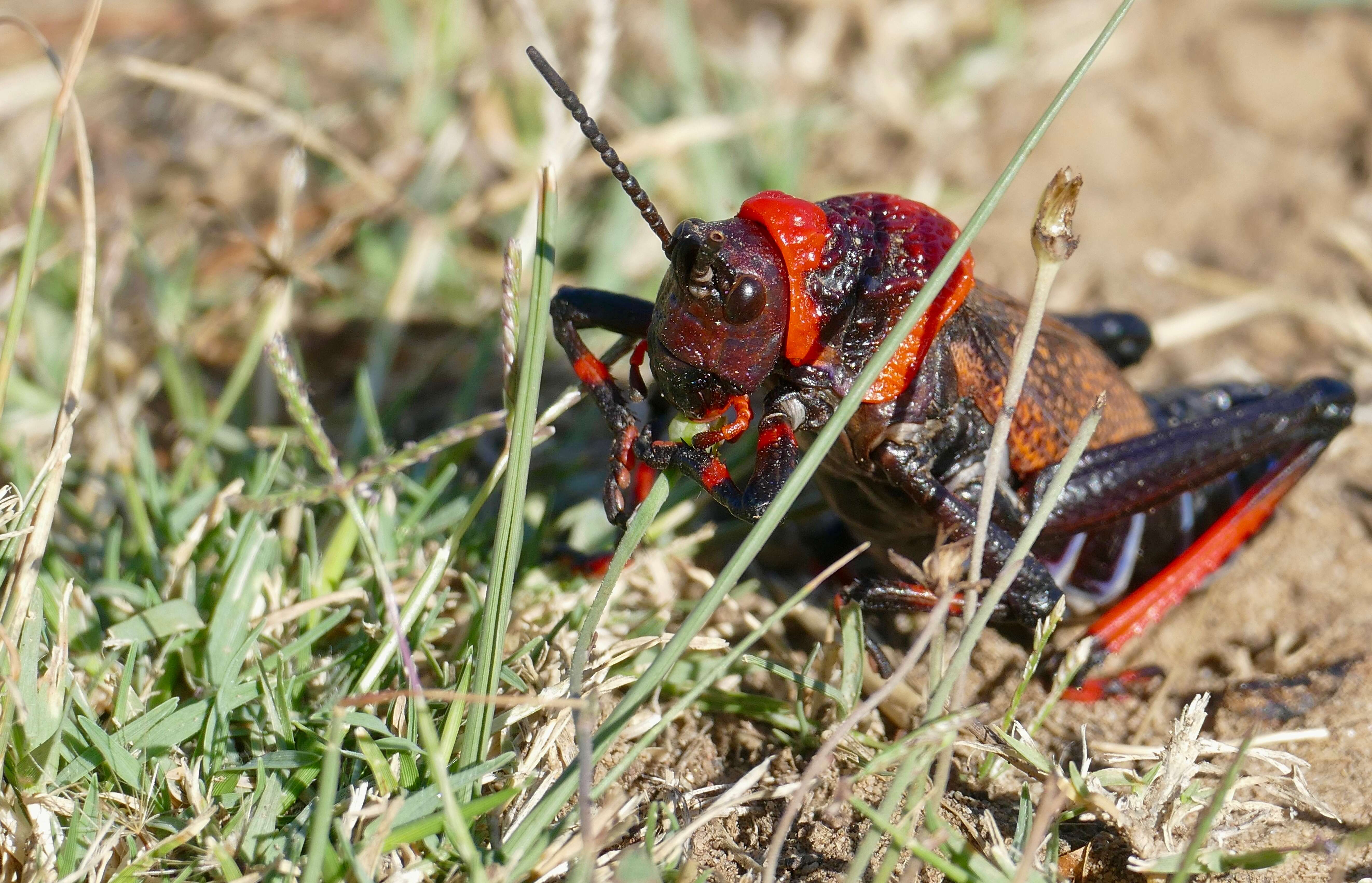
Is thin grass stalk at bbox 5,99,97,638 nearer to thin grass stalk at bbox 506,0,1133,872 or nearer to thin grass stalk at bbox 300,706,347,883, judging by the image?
thin grass stalk at bbox 300,706,347,883

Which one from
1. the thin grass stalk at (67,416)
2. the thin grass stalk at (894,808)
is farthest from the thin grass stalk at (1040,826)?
the thin grass stalk at (67,416)

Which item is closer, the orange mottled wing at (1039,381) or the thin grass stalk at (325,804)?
the thin grass stalk at (325,804)

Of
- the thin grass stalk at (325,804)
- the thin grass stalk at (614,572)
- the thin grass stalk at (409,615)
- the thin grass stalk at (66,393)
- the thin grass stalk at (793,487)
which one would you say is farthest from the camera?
the thin grass stalk at (409,615)

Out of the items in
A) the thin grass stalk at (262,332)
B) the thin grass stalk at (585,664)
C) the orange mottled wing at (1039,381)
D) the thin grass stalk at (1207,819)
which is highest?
the orange mottled wing at (1039,381)

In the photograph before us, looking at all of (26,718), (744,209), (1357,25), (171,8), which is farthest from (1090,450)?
(171,8)

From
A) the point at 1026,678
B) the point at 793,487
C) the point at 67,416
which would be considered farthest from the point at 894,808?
the point at 67,416

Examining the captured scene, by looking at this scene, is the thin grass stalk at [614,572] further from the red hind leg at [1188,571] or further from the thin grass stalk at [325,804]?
the red hind leg at [1188,571]

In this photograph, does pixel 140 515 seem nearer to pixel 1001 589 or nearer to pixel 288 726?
pixel 288 726

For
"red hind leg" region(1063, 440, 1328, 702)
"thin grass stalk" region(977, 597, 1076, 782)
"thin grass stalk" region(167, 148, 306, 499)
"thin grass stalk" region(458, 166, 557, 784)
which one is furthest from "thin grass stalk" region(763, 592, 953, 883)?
"thin grass stalk" region(167, 148, 306, 499)
